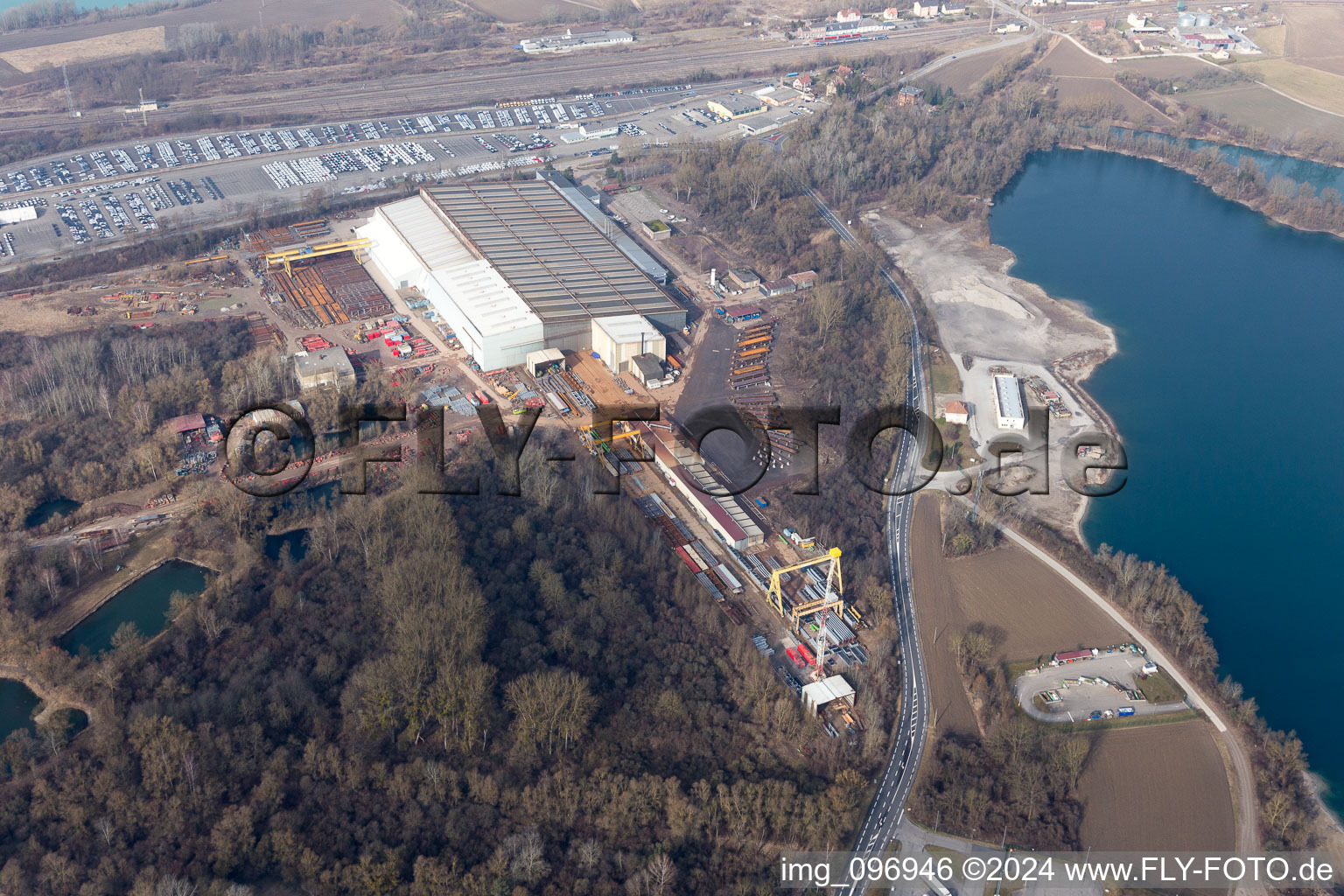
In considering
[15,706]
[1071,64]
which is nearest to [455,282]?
[15,706]

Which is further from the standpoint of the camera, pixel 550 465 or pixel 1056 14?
pixel 1056 14

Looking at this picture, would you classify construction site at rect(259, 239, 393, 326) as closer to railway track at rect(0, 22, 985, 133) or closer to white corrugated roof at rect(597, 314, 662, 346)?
white corrugated roof at rect(597, 314, 662, 346)

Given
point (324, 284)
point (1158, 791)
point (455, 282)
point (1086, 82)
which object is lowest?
point (1158, 791)

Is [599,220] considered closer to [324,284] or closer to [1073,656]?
[324,284]

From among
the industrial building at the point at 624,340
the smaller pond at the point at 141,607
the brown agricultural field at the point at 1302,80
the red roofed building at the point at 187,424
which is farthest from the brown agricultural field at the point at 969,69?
the smaller pond at the point at 141,607

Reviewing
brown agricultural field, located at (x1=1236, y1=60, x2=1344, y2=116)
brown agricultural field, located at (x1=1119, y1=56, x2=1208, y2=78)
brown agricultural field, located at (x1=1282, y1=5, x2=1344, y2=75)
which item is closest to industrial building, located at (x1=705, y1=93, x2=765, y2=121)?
brown agricultural field, located at (x1=1119, y1=56, x2=1208, y2=78)

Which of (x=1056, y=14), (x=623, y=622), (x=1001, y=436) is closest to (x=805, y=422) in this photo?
(x=1001, y=436)

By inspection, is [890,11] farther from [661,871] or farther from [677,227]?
[661,871]
